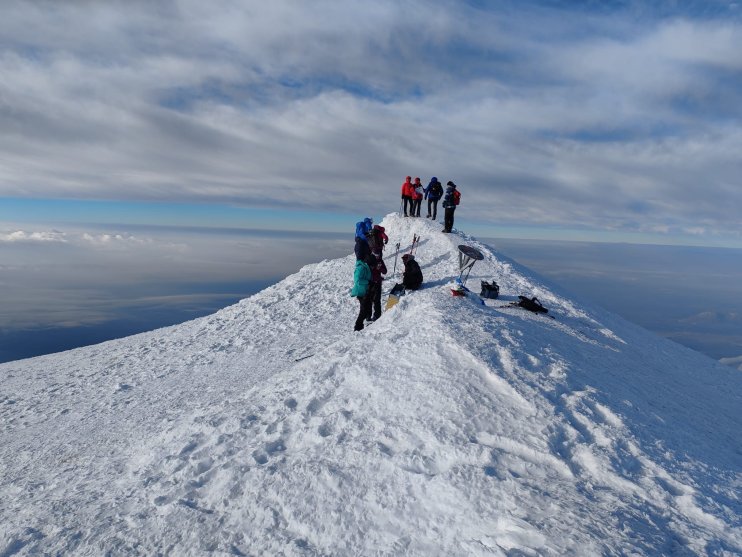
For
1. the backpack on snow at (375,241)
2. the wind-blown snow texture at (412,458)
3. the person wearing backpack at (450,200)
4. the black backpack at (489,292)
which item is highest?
the person wearing backpack at (450,200)

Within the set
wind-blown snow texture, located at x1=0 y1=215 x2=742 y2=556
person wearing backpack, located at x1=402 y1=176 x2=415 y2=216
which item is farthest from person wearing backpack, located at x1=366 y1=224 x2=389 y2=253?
person wearing backpack, located at x1=402 y1=176 x2=415 y2=216

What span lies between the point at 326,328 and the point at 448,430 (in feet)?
35.0

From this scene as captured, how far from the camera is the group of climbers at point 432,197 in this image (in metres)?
22.1

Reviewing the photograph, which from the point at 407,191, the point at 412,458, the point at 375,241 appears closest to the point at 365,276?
the point at 375,241

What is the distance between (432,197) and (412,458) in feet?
66.0

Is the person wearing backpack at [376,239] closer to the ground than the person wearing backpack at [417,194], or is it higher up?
closer to the ground

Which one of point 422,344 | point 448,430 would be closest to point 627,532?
point 448,430

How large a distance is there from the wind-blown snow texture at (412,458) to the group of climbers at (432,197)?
10782 mm

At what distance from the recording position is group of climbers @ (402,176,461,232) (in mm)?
22094

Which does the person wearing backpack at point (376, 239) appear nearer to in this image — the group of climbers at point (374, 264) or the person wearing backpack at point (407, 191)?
the group of climbers at point (374, 264)

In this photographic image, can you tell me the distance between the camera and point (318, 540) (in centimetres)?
503

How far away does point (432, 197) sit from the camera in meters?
24.5

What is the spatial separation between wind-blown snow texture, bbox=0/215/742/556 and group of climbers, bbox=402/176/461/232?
10.8 meters

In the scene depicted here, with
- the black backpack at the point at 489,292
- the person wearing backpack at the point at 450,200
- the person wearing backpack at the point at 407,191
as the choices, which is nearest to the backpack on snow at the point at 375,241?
the black backpack at the point at 489,292
